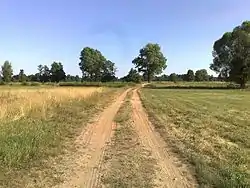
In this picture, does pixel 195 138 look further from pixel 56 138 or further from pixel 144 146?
pixel 56 138

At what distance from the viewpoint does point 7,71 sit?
501ft

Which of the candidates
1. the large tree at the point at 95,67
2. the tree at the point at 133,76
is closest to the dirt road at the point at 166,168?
the tree at the point at 133,76

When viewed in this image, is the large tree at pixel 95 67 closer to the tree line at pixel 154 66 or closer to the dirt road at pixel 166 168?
the tree line at pixel 154 66

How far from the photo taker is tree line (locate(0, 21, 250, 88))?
85000mm

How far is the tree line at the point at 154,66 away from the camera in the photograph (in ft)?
279

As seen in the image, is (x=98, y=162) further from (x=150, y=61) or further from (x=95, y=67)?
(x=95, y=67)

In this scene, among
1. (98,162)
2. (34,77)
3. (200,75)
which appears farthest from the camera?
(200,75)

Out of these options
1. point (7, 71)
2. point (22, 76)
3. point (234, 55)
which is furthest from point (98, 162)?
point (22, 76)

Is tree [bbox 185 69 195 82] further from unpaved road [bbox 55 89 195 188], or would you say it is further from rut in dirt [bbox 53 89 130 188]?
unpaved road [bbox 55 89 195 188]

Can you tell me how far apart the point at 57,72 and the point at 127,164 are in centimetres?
14643

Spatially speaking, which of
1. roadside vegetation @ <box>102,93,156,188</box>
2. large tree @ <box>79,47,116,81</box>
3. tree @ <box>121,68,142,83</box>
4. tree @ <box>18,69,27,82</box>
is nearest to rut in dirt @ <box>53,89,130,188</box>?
roadside vegetation @ <box>102,93,156,188</box>

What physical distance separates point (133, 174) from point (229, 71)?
8266 centimetres

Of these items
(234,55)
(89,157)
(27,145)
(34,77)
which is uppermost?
(234,55)

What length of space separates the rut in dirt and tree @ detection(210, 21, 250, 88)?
7068 cm
